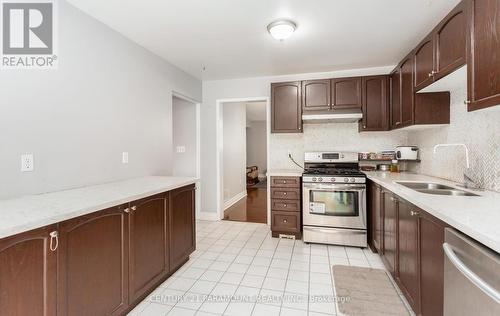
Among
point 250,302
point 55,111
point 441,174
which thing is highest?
point 55,111

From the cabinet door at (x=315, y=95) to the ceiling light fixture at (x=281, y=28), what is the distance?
4.07 ft

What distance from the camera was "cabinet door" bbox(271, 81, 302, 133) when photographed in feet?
11.4

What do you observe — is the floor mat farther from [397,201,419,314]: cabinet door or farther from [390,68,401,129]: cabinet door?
[390,68,401,129]: cabinet door

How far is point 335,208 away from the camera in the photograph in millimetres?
3033

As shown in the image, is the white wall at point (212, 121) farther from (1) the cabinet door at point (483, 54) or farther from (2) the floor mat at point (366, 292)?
(1) the cabinet door at point (483, 54)

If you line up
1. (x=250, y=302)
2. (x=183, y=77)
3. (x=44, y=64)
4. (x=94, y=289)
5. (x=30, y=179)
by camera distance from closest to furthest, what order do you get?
(x=94, y=289), (x=30, y=179), (x=44, y=64), (x=250, y=302), (x=183, y=77)

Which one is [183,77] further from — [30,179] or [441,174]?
[441,174]

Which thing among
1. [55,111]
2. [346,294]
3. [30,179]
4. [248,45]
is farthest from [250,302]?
[248,45]

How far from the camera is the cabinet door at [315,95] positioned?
3.38 metres

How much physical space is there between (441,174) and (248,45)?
2502mm

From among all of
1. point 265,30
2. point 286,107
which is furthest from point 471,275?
point 286,107

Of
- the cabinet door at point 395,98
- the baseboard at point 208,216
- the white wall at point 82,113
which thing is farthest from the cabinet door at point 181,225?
the cabinet door at point 395,98

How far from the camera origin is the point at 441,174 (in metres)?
2.55

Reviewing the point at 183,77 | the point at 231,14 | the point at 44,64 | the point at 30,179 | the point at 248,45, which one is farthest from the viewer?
the point at 183,77
